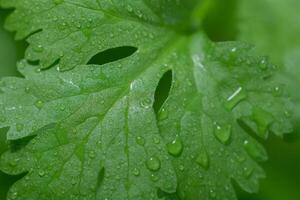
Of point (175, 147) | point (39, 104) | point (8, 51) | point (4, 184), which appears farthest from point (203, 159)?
point (8, 51)

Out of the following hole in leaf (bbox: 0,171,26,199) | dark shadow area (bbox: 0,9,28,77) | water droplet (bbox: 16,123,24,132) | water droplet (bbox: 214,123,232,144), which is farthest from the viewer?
dark shadow area (bbox: 0,9,28,77)

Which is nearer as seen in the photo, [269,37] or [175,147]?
[175,147]

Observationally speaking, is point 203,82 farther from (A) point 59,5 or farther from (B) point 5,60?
(B) point 5,60

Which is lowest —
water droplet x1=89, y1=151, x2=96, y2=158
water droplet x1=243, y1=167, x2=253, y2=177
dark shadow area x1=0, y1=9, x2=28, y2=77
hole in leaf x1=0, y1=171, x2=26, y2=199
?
hole in leaf x1=0, y1=171, x2=26, y2=199

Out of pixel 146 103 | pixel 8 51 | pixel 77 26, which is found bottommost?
pixel 8 51

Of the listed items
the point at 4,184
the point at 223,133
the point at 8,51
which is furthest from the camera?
the point at 8,51

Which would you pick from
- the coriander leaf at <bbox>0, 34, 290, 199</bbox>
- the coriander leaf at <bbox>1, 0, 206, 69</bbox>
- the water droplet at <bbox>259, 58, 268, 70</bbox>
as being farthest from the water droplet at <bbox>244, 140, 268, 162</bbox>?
the coriander leaf at <bbox>1, 0, 206, 69</bbox>

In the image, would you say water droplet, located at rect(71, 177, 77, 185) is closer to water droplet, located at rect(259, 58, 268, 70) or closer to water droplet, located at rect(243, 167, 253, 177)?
water droplet, located at rect(243, 167, 253, 177)

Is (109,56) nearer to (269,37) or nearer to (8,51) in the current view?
(8,51)
